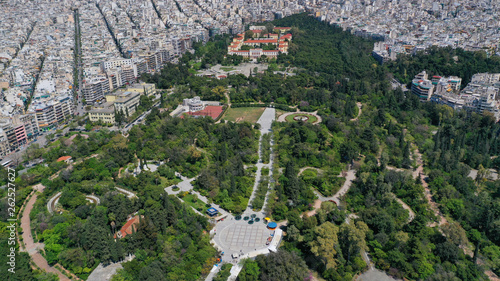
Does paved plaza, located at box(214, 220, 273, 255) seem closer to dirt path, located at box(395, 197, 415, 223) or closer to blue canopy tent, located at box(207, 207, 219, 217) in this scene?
blue canopy tent, located at box(207, 207, 219, 217)

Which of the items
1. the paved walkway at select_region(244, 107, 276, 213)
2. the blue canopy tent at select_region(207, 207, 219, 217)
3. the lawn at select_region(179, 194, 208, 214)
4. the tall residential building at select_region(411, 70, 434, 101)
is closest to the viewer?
the blue canopy tent at select_region(207, 207, 219, 217)

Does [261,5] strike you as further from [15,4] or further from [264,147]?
[264,147]

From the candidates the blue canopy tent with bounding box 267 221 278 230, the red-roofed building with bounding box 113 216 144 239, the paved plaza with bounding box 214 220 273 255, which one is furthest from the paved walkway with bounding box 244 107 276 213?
the red-roofed building with bounding box 113 216 144 239

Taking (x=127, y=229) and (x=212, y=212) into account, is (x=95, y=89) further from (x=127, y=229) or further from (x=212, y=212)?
(x=212, y=212)

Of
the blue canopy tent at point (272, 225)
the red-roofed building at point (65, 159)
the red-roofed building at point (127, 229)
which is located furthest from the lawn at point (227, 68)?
the red-roofed building at point (127, 229)

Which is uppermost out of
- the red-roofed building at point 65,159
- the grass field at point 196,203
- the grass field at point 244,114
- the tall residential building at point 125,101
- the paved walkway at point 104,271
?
the tall residential building at point 125,101

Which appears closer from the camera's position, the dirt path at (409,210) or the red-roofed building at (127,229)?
the red-roofed building at (127,229)

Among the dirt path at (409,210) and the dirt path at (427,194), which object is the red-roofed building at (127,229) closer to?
the dirt path at (409,210)

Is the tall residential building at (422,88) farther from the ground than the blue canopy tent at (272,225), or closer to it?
farther from the ground
